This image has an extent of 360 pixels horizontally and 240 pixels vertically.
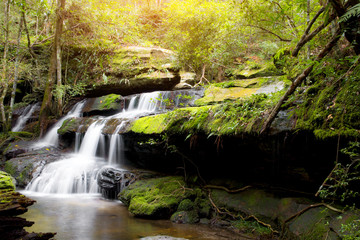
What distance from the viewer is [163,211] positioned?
5.30 metres


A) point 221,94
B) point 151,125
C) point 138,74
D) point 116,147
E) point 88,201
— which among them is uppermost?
point 138,74

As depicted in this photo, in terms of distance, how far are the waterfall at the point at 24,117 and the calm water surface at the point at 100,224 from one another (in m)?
9.83

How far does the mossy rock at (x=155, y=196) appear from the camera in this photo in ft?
17.4

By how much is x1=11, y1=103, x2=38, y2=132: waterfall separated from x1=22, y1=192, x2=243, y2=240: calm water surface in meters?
9.83

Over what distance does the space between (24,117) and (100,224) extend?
41.3 ft

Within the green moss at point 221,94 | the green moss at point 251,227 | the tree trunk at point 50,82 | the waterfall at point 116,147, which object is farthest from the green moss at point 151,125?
the tree trunk at point 50,82

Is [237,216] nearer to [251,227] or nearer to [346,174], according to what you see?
[251,227]

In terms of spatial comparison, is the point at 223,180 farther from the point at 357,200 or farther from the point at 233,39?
the point at 233,39

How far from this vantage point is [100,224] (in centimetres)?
496

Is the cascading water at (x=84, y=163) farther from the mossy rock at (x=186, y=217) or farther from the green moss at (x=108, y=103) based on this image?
the mossy rock at (x=186, y=217)

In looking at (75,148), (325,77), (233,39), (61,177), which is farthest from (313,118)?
(75,148)

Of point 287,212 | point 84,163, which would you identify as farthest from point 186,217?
point 84,163

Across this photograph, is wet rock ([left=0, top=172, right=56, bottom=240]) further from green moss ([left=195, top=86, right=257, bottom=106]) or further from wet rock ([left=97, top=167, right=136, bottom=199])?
green moss ([left=195, top=86, right=257, bottom=106])

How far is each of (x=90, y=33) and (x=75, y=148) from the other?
24.8 ft
